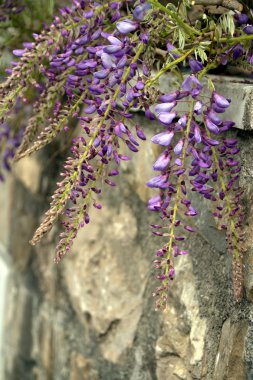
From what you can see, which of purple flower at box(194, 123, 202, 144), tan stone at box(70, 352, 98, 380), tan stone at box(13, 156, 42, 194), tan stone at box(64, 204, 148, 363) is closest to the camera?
purple flower at box(194, 123, 202, 144)

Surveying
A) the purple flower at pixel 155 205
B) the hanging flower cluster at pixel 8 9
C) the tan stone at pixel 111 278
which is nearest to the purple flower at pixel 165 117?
the purple flower at pixel 155 205

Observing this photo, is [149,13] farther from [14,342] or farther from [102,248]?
[14,342]

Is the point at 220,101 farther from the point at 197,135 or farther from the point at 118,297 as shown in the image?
the point at 118,297

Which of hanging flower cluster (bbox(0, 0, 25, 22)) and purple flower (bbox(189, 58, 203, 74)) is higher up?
purple flower (bbox(189, 58, 203, 74))

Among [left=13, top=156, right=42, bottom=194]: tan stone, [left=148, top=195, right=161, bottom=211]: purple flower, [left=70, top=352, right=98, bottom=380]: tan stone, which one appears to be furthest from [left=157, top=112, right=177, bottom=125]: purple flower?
[left=13, top=156, right=42, bottom=194]: tan stone

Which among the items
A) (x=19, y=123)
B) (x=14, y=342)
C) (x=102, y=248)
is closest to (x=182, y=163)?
(x=102, y=248)

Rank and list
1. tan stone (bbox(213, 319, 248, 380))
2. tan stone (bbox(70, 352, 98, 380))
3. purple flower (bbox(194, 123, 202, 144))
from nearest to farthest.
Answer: purple flower (bbox(194, 123, 202, 144)), tan stone (bbox(213, 319, 248, 380)), tan stone (bbox(70, 352, 98, 380))

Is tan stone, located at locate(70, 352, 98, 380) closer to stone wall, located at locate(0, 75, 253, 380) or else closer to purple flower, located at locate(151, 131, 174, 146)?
stone wall, located at locate(0, 75, 253, 380)
